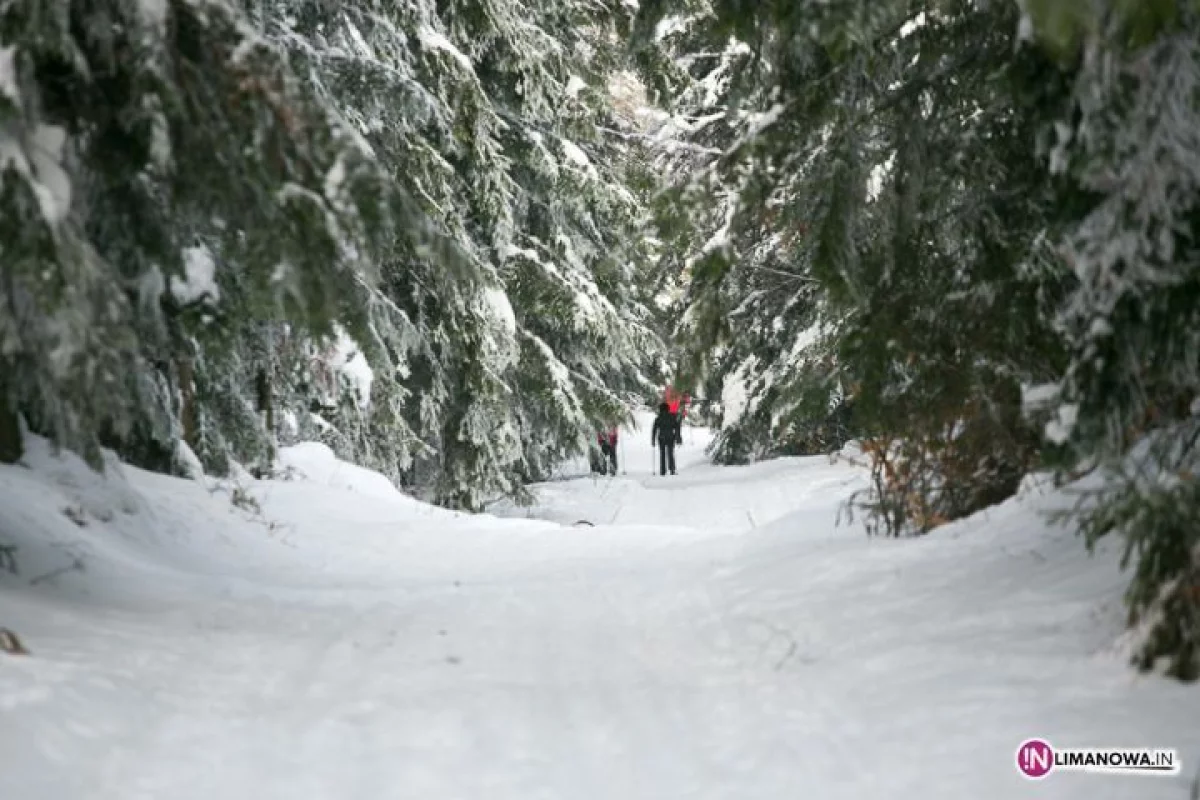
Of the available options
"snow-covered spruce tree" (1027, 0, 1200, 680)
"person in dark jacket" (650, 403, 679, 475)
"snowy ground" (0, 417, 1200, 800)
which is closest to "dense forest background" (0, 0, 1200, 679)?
"snow-covered spruce tree" (1027, 0, 1200, 680)

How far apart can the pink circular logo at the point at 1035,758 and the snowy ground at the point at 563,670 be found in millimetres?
37

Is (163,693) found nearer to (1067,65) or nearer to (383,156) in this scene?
(1067,65)

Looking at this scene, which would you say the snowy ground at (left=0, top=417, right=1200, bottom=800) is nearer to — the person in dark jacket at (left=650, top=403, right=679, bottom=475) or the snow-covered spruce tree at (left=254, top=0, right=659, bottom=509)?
the snow-covered spruce tree at (left=254, top=0, right=659, bottom=509)

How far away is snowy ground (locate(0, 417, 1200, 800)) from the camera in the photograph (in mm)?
3504

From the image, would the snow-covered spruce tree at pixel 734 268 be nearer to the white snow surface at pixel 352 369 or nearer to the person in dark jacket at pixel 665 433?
the person in dark jacket at pixel 665 433

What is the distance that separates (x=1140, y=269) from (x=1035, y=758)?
58.9 inches

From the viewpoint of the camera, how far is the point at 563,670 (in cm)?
484

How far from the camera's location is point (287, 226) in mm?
3832

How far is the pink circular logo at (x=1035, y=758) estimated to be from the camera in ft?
10.9

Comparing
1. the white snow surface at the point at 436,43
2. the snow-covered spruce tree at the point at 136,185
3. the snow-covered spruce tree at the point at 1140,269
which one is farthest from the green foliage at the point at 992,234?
the white snow surface at the point at 436,43

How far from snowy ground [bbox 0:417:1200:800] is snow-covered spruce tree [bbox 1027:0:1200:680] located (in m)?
Answer: 0.48

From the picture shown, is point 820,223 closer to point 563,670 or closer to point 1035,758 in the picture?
point 563,670

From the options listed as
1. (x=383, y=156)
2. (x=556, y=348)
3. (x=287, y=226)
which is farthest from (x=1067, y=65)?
(x=556, y=348)

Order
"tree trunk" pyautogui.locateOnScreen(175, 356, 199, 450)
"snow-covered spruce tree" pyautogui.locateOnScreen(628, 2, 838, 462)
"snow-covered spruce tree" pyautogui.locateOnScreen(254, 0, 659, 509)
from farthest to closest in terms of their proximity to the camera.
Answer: "snow-covered spruce tree" pyautogui.locateOnScreen(254, 0, 659, 509) < "tree trunk" pyautogui.locateOnScreen(175, 356, 199, 450) < "snow-covered spruce tree" pyautogui.locateOnScreen(628, 2, 838, 462)
